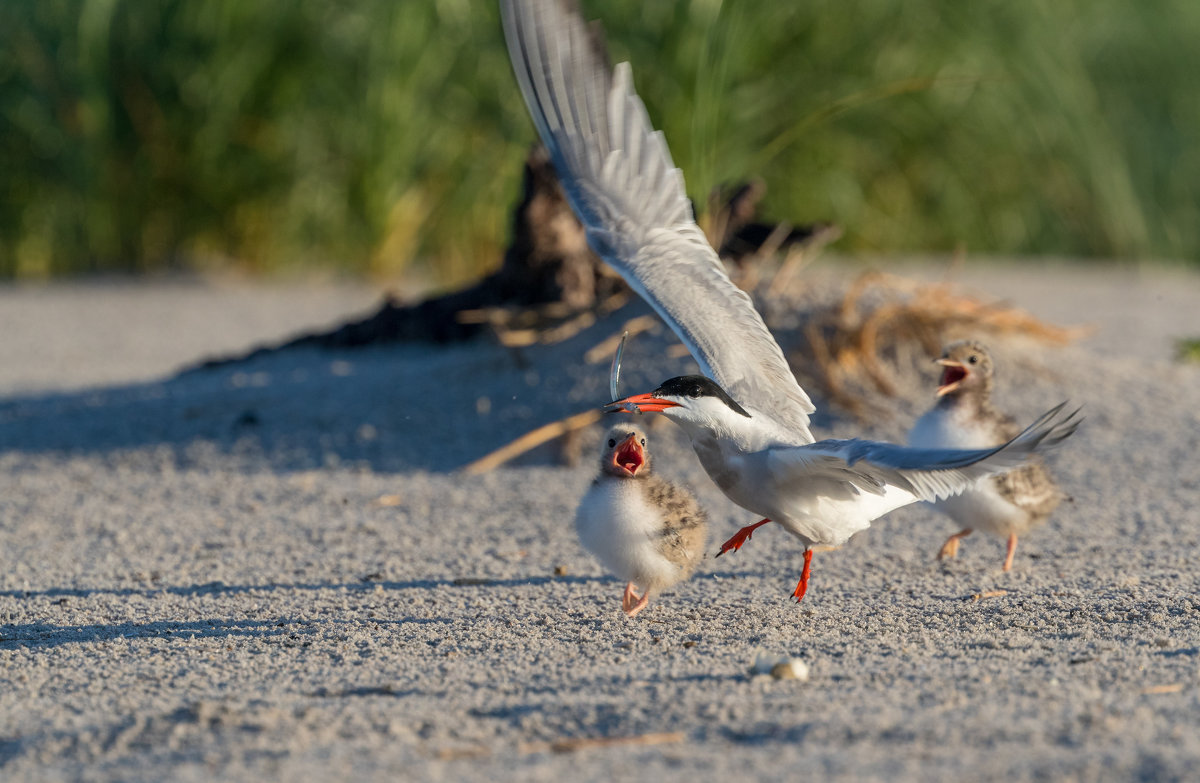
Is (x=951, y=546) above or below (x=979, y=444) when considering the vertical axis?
below

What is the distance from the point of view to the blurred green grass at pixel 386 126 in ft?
27.5

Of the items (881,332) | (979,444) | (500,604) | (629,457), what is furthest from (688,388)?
(881,332)

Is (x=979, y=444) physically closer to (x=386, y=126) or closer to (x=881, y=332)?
(x=881, y=332)

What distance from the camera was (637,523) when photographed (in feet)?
9.75

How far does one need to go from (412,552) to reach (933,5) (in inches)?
260

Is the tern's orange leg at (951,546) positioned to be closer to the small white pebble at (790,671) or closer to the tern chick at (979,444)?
the tern chick at (979,444)

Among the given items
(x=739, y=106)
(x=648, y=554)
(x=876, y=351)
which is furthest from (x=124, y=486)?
(x=739, y=106)

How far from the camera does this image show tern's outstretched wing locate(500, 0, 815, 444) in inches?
122

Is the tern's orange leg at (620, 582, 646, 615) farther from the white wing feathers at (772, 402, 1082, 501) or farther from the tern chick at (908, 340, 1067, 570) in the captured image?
the tern chick at (908, 340, 1067, 570)

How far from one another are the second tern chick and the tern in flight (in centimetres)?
14

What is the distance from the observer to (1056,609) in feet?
9.50

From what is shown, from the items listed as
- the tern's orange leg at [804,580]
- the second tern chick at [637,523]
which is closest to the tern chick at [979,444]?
the tern's orange leg at [804,580]

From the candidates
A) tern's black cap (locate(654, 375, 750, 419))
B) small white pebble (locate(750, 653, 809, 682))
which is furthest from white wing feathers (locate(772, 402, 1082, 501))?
small white pebble (locate(750, 653, 809, 682))

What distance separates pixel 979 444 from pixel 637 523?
100 cm
